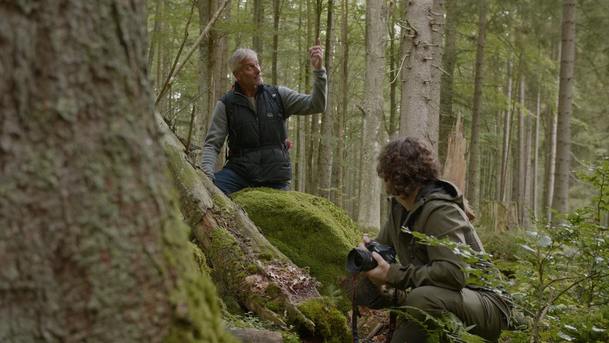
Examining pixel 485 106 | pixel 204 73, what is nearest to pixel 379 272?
pixel 204 73

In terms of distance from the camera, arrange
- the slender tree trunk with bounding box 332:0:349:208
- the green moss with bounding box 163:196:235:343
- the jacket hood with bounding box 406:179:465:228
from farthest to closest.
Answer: the slender tree trunk with bounding box 332:0:349:208, the jacket hood with bounding box 406:179:465:228, the green moss with bounding box 163:196:235:343

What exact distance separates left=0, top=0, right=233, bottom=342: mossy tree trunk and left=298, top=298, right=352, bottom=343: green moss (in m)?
2.36

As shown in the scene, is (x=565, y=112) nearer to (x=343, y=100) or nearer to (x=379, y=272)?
(x=343, y=100)

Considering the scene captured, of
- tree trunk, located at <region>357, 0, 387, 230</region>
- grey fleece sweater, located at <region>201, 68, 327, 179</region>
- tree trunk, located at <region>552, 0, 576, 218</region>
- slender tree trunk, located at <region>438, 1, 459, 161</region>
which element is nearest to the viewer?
grey fleece sweater, located at <region>201, 68, 327, 179</region>

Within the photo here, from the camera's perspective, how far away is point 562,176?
411 inches

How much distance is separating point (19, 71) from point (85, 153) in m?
0.23

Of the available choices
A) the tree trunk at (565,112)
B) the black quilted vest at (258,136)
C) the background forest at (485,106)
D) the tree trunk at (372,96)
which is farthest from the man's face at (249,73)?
the tree trunk at (565,112)

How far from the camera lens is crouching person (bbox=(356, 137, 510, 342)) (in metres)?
3.23

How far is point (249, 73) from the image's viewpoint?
5398 mm

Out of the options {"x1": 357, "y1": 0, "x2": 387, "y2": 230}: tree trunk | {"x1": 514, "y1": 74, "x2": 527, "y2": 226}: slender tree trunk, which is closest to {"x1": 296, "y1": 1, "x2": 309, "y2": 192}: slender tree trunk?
{"x1": 357, "y1": 0, "x2": 387, "y2": 230}: tree trunk

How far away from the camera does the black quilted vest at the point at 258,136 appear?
5.58 m

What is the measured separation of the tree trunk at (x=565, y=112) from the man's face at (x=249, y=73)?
23.9 feet

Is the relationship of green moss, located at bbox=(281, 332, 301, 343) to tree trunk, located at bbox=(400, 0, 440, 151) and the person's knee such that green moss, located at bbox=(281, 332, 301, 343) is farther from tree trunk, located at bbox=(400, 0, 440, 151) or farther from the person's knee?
tree trunk, located at bbox=(400, 0, 440, 151)

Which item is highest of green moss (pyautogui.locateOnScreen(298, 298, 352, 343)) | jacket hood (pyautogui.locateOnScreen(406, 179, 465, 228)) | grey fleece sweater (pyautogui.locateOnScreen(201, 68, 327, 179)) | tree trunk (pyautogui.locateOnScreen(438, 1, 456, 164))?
tree trunk (pyautogui.locateOnScreen(438, 1, 456, 164))
